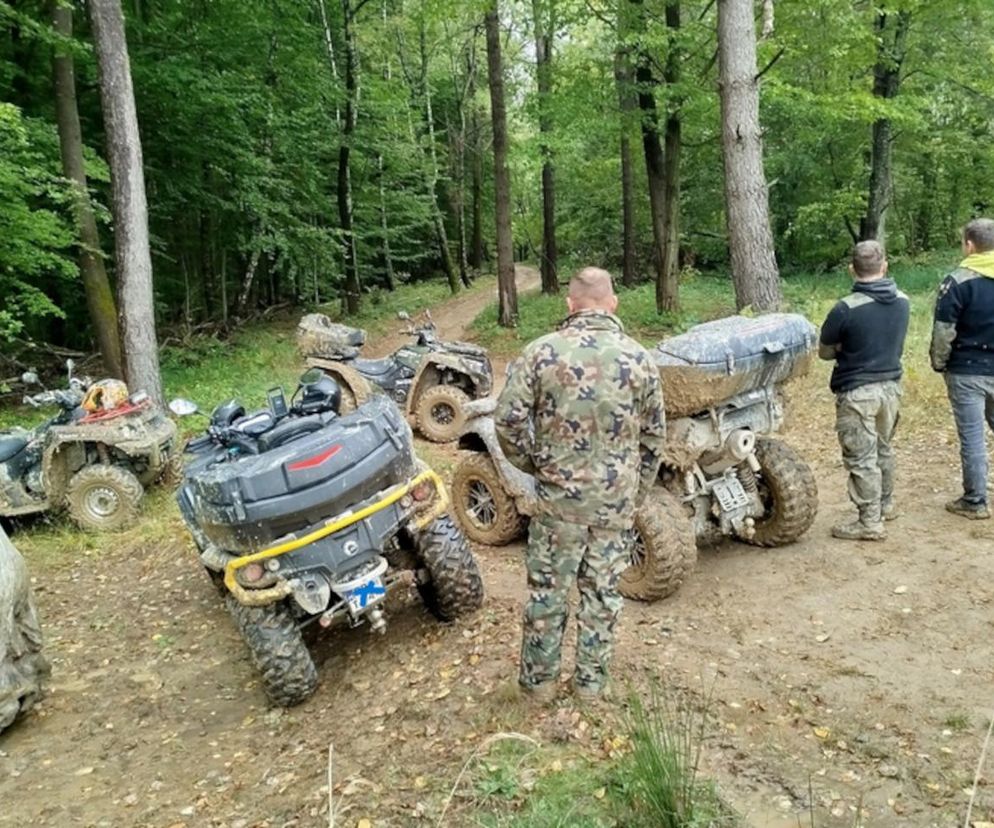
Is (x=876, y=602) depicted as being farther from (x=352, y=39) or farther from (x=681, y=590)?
(x=352, y=39)

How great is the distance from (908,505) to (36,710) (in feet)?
18.3

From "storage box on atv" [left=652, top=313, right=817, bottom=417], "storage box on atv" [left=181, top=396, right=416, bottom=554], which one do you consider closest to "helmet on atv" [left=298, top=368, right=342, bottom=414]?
"storage box on atv" [left=181, top=396, right=416, bottom=554]

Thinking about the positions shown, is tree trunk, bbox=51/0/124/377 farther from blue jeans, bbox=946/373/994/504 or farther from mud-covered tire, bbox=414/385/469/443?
blue jeans, bbox=946/373/994/504

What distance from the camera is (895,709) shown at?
318 cm

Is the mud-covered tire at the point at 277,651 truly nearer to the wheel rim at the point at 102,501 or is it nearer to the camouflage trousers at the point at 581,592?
the camouflage trousers at the point at 581,592

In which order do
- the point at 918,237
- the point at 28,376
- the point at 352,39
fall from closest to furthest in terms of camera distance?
the point at 28,376 < the point at 352,39 < the point at 918,237

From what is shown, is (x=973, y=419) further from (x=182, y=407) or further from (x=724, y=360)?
(x=182, y=407)

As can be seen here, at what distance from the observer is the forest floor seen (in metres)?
2.75

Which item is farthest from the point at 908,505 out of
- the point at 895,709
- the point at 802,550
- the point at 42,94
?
the point at 42,94

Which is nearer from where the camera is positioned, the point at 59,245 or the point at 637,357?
the point at 637,357

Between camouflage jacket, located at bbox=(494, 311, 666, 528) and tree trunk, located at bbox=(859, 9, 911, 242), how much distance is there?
13.4m

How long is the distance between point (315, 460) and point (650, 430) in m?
1.51

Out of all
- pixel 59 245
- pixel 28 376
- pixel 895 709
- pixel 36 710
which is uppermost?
pixel 59 245

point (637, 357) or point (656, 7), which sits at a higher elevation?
point (656, 7)
